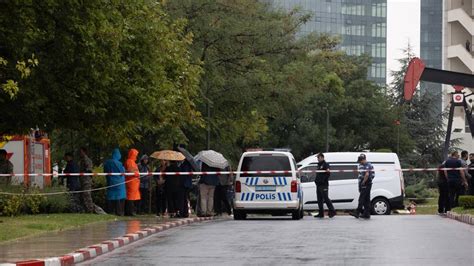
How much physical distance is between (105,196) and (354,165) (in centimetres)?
1004

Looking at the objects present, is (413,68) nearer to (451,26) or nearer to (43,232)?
(43,232)

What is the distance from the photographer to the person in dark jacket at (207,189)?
31125 millimetres

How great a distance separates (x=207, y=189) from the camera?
31.3 m

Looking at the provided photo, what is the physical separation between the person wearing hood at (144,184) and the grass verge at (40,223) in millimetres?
3489

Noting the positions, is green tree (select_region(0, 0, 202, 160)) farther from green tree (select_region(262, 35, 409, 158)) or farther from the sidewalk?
green tree (select_region(262, 35, 409, 158))

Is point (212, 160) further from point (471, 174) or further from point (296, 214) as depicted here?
point (471, 174)

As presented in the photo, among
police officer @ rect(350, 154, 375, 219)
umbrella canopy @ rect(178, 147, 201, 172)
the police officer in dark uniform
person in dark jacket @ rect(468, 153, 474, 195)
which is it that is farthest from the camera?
the police officer in dark uniform

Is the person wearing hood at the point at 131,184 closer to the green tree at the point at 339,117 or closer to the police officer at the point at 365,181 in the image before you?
the police officer at the point at 365,181

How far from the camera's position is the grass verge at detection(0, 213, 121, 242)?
21141mm

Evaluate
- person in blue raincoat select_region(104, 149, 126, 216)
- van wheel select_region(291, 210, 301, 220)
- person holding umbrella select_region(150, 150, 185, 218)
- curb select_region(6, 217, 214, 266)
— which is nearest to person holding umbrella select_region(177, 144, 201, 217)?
person holding umbrella select_region(150, 150, 185, 218)

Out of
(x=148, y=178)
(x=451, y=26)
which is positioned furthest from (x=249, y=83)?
(x=451, y=26)

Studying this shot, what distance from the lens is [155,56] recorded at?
94.6 ft

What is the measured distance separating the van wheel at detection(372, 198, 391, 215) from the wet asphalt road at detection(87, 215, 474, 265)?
11477 millimetres

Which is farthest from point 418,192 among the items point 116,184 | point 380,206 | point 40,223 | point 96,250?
point 96,250
